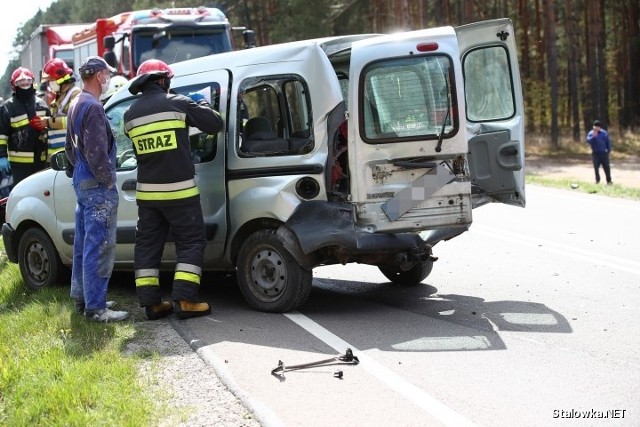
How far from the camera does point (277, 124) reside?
854 centimetres

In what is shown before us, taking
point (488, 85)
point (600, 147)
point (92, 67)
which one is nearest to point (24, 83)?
point (92, 67)

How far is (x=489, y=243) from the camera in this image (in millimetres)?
11422

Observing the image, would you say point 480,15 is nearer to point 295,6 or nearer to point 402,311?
point 295,6

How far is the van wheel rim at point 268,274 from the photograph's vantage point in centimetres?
760

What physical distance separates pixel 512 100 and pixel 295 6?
35.3m

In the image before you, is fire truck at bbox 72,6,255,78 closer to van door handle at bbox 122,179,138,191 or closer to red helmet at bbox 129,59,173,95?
van door handle at bbox 122,179,138,191

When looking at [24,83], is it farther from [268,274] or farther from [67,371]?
[67,371]

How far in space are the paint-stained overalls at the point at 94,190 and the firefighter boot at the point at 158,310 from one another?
354 millimetres

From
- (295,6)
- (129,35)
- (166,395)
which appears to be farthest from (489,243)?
(295,6)

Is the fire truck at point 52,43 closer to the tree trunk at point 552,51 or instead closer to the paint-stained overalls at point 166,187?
the paint-stained overalls at point 166,187

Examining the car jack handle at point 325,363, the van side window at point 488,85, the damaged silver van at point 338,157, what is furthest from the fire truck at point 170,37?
the car jack handle at point 325,363

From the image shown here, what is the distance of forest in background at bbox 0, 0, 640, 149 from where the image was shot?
130 feet

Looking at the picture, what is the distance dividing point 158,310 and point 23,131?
489 centimetres

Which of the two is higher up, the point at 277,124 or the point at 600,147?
the point at 277,124
